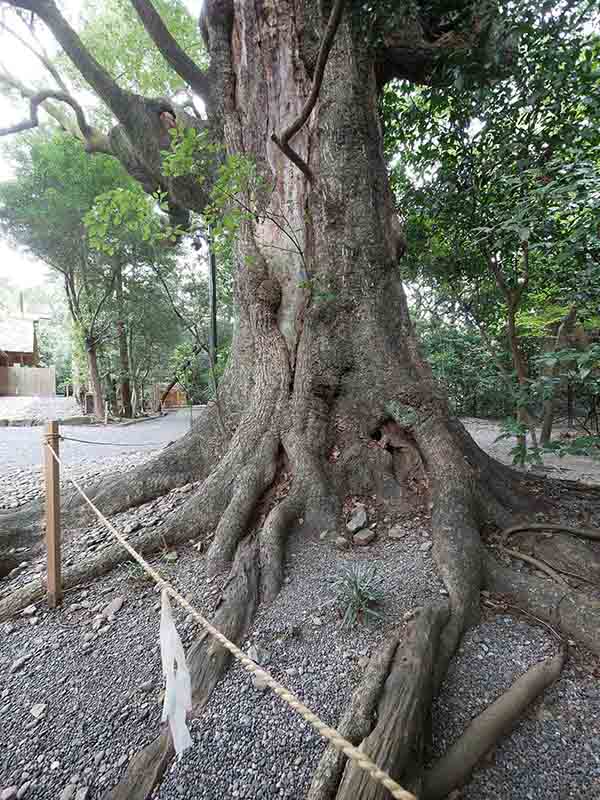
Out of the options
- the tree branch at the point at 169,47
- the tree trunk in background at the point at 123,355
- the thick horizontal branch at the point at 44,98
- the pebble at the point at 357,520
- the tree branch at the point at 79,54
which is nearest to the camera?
the pebble at the point at 357,520

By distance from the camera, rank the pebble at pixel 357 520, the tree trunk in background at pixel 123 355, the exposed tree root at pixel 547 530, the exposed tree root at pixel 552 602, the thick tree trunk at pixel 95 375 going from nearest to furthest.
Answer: the exposed tree root at pixel 552 602, the exposed tree root at pixel 547 530, the pebble at pixel 357 520, the thick tree trunk at pixel 95 375, the tree trunk in background at pixel 123 355

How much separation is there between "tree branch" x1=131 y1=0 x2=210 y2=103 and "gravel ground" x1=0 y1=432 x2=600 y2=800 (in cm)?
451

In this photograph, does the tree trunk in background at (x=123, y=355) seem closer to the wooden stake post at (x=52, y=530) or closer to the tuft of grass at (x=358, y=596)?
the wooden stake post at (x=52, y=530)

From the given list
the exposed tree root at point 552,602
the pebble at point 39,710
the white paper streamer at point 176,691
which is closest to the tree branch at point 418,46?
the exposed tree root at point 552,602

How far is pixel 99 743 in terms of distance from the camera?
4.42 ft

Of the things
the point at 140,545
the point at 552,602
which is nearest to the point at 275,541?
the point at 140,545

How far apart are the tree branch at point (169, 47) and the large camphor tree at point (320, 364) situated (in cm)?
2

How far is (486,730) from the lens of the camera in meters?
1.31

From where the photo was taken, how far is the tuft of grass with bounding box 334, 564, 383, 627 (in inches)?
67.8

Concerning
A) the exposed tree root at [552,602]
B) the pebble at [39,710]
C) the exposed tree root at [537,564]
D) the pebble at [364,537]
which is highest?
the pebble at [364,537]

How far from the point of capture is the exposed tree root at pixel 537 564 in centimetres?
192

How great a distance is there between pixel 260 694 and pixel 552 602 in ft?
4.63

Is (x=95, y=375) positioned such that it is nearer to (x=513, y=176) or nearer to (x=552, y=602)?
(x=513, y=176)

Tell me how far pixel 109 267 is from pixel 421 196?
11314 mm
